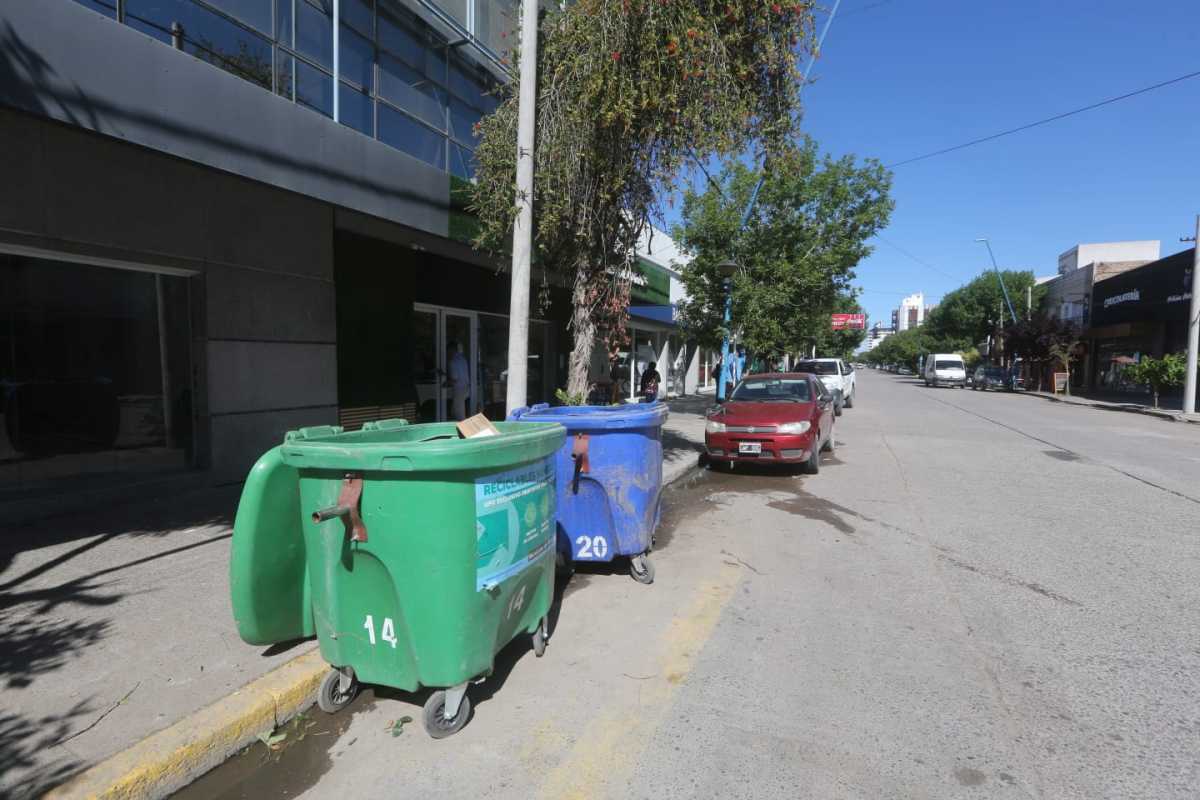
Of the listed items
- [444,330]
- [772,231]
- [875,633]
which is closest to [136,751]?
[875,633]

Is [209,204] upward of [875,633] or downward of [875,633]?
upward

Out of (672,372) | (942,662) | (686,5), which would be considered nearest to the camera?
(942,662)

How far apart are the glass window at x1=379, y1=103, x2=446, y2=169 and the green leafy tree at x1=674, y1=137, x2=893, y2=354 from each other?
729cm

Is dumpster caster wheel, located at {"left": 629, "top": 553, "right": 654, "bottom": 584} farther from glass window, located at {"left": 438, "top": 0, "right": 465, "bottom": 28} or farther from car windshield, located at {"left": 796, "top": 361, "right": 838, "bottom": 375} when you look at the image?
car windshield, located at {"left": 796, "top": 361, "right": 838, "bottom": 375}

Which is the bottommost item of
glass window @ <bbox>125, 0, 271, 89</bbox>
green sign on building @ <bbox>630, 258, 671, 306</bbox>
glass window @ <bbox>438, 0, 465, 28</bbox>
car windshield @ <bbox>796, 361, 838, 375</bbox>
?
car windshield @ <bbox>796, 361, 838, 375</bbox>

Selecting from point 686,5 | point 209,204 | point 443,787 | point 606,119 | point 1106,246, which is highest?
point 1106,246

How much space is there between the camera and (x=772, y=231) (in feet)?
55.4

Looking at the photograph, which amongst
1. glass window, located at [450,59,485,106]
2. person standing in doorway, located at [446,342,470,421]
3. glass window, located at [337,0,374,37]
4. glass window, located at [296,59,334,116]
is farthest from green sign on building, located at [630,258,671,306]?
glass window, located at [296,59,334,116]

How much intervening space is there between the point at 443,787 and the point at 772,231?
54.2 ft

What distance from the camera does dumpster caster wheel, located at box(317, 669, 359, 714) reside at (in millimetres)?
3025

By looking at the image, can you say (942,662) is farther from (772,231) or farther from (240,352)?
(772,231)

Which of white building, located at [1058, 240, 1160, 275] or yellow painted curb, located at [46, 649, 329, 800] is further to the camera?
white building, located at [1058, 240, 1160, 275]

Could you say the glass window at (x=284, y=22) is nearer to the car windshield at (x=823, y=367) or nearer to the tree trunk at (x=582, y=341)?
the tree trunk at (x=582, y=341)

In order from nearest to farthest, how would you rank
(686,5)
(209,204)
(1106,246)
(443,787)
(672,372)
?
(443,787) < (686,5) < (209,204) < (672,372) < (1106,246)
